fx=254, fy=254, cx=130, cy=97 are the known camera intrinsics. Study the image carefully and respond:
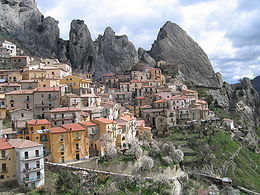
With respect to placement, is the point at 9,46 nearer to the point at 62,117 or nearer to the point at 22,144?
the point at 62,117

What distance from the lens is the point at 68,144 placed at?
134 feet

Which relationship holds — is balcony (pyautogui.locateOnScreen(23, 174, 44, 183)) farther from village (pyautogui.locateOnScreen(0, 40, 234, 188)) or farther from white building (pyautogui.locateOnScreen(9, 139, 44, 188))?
village (pyautogui.locateOnScreen(0, 40, 234, 188))

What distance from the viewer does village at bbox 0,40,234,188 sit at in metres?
34.4

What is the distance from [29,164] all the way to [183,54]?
369 ft

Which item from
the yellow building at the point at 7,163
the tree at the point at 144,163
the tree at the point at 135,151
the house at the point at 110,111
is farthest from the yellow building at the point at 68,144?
the house at the point at 110,111

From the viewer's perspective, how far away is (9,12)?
360 ft

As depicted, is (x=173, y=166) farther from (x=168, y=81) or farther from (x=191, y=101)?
(x=168, y=81)

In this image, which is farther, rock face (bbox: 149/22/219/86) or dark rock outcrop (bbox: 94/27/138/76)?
rock face (bbox: 149/22/219/86)

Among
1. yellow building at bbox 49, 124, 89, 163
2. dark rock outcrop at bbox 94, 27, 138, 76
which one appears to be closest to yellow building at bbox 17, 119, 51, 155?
yellow building at bbox 49, 124, 89, 163

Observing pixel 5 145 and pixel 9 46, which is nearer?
pixel 5 145

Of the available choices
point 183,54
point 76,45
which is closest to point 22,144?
point 76,45

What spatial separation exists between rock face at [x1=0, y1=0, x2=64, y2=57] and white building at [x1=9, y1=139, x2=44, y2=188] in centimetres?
7933

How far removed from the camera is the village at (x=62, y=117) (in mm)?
34375

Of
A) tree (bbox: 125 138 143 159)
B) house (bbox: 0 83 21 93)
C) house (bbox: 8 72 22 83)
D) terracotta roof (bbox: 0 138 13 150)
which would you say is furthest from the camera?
house (bbox: 8 72 22 83)
